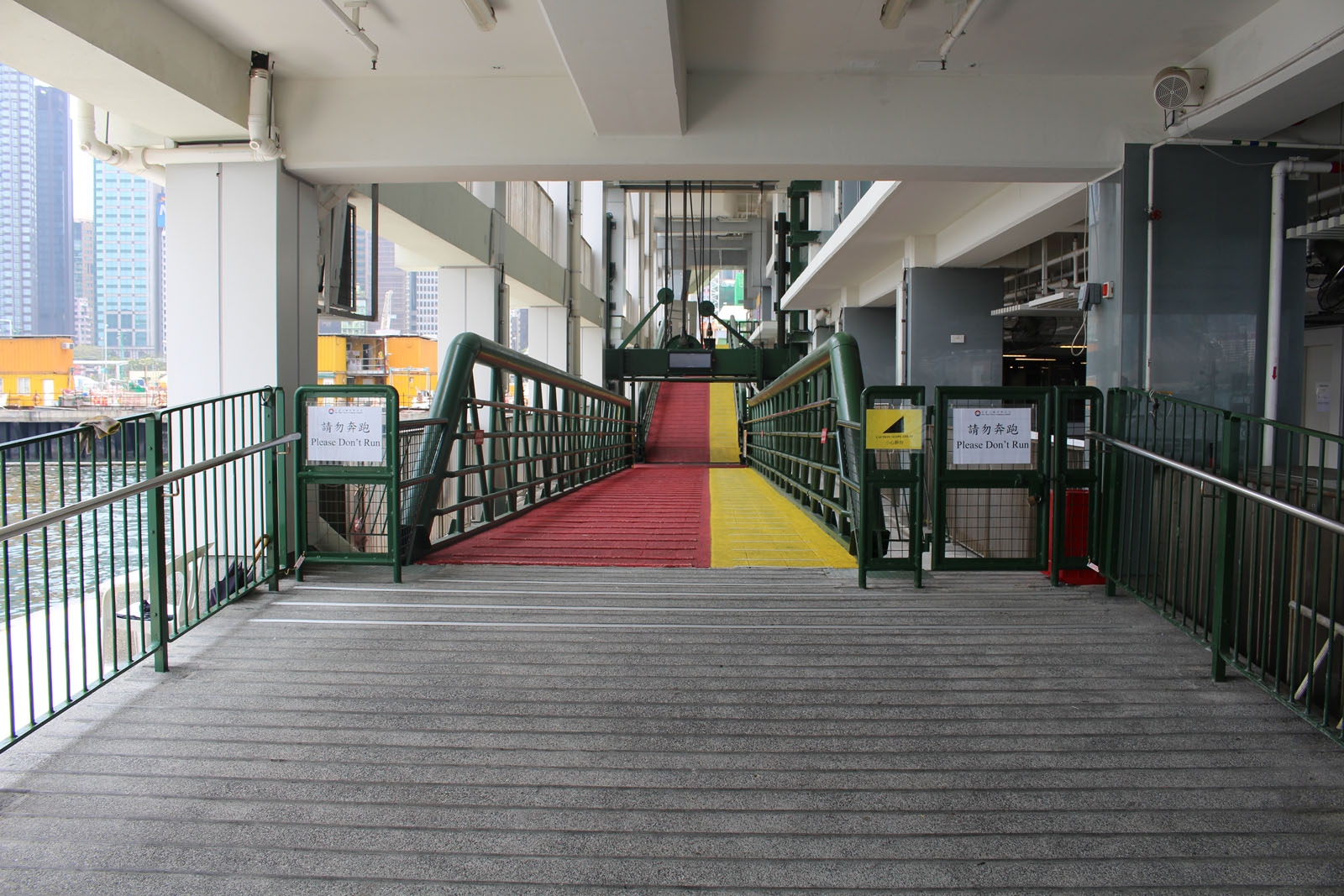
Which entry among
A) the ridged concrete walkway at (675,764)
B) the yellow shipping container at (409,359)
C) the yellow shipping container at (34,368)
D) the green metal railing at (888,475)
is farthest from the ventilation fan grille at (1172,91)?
the yellow shipping container at (34,368)

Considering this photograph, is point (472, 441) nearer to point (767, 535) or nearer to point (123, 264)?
point (767, 535)

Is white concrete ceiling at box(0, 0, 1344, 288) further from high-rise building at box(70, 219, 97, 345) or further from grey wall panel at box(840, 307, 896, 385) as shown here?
high-rise building at box(70, 219, 97, 345)

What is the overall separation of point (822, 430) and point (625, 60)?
276 centimetres

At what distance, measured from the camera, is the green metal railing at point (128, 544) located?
8.04ft

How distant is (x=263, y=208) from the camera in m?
4.74

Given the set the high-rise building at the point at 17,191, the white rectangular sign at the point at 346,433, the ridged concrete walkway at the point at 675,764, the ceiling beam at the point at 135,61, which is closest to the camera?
the ridged concrete walkway at the point at 675,764

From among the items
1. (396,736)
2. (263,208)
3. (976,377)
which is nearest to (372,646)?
(396,736)

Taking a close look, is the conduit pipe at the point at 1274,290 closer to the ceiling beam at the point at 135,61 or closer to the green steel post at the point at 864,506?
the green steel post at the point at 864,506

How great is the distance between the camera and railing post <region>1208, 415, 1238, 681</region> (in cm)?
283

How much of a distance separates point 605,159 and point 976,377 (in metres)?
6.09

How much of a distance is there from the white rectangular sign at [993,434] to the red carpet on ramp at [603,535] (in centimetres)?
153

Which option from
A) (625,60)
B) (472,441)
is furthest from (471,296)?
(625,60)

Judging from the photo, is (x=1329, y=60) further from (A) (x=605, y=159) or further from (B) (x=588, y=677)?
(B) (x=588, y=677)

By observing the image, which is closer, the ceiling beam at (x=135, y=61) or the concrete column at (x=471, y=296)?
the ceiling beam at (x=135, y=61)
